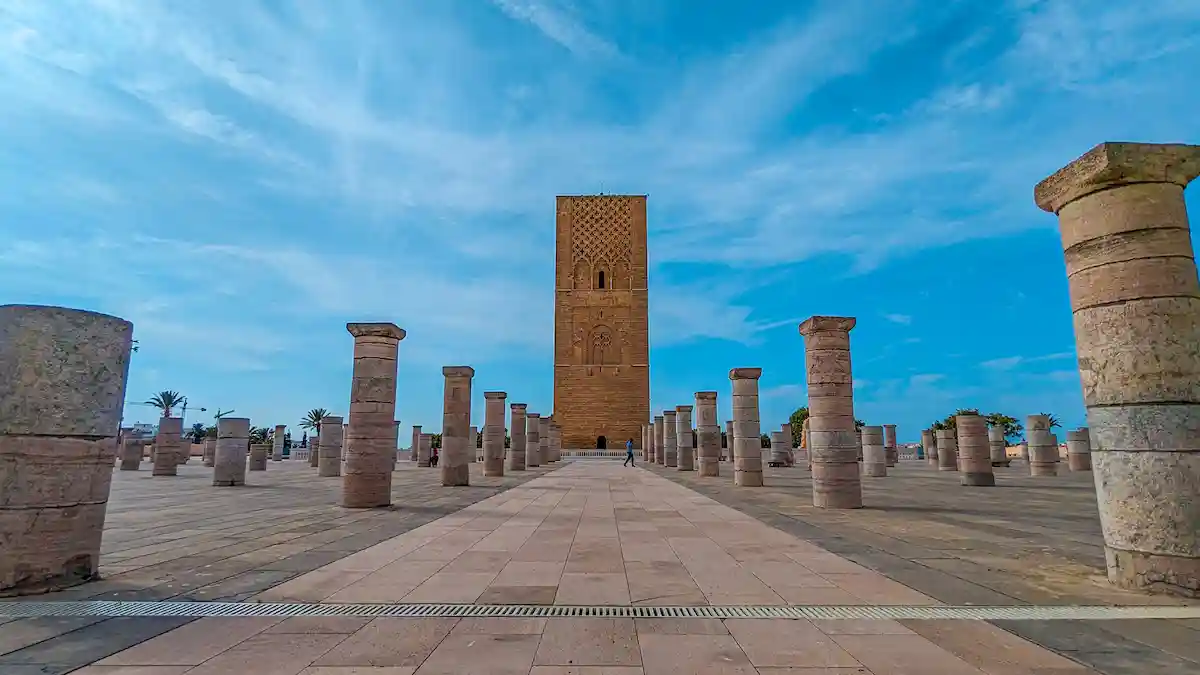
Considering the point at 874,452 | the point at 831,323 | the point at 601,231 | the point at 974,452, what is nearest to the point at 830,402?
the point at 831,323

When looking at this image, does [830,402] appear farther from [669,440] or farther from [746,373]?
[669,440]

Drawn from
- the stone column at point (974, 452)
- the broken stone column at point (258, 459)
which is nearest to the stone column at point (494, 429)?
the broken stone column at point (258, 459)

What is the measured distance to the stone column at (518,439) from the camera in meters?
22.5

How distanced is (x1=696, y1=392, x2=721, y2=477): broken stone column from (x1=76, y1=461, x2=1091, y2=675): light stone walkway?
39.6 feet

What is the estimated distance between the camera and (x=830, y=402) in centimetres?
1068

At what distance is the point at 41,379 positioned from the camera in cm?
480

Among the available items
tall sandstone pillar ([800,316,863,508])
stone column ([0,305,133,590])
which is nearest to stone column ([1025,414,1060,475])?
tall sandstone pillar ([800,316,863,508])

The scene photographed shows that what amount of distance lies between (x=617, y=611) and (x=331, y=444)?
60.7 feet

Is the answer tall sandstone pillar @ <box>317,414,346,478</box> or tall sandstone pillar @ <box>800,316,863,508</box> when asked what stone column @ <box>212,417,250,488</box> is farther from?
tall sandstone pillar @ <box>800,316,863,508</box>

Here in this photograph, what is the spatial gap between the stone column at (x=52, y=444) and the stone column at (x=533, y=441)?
68.1ft

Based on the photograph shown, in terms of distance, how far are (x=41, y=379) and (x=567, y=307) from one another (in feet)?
158

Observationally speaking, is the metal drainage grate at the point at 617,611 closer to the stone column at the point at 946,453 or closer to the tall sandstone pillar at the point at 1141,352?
the tall sandstone pillar at the point at 1141,352

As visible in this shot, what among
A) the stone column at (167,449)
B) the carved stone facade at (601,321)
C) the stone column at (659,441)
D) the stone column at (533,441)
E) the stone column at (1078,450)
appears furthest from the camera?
the carved stone facade at (601,321)

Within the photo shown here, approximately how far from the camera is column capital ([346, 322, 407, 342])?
416 inches
